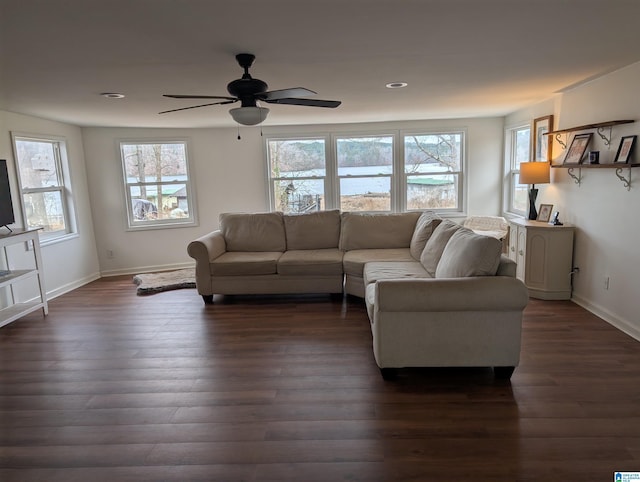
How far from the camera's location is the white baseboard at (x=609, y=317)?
3350 millimetres

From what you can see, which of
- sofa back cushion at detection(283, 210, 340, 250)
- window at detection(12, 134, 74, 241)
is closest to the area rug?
window at detection(12, 134, 74, 241)

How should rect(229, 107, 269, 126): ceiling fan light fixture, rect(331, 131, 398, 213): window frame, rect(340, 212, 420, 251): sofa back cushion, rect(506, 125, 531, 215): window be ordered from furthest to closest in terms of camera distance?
rect(331, 131, 398, 213): window frame → rect(506, 125, 531, 215): window → rect(340, 212, 420, 251): sofa back cushion → rect(229, 107, 269, 126): ceiling fan light fixture

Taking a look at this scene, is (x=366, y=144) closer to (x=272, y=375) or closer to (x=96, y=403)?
(x=272, y=375)

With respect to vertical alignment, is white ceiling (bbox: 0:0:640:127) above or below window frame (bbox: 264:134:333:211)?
above

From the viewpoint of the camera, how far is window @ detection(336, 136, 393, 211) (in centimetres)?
645

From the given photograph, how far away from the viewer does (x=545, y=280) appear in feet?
14.1

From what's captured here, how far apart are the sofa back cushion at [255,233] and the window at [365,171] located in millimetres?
1703

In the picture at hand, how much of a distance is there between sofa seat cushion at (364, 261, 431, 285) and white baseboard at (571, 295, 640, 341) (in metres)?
1.65

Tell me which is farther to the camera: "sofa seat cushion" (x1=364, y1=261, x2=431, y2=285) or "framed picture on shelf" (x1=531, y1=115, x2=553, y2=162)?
"framed picture on shelf" (x1=531, y1=115, x2=553, y2=162)

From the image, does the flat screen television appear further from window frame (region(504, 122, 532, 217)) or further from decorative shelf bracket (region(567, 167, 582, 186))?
window frame (region(504, 122, 532, 217))

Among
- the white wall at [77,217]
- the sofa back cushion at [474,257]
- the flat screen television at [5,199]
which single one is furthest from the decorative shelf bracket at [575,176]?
the white wall at [77,217]

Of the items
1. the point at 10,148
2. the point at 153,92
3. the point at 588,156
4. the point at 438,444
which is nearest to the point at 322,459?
the point at 438,444

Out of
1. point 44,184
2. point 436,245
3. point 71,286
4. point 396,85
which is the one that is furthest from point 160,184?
point 436,245

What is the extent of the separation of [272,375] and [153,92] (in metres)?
2.67
